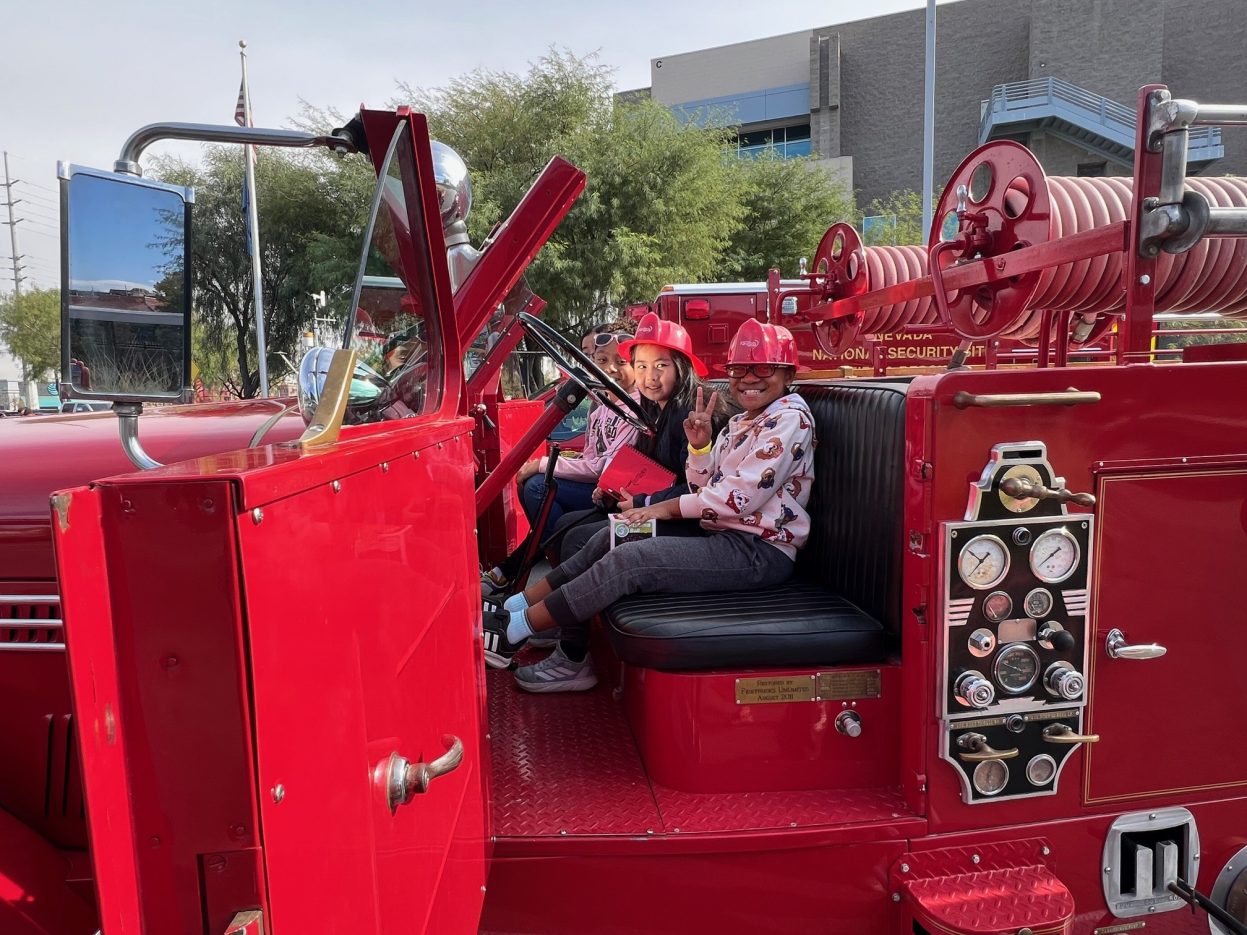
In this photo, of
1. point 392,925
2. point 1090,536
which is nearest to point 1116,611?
point 1090,536

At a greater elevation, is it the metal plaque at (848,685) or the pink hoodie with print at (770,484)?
the pink hoodie with print at (770,484)

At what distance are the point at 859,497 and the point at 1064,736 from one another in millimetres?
783

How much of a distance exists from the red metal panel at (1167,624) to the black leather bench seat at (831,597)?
1.52ft

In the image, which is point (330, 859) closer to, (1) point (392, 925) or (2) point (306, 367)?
(1) point (392, 925)

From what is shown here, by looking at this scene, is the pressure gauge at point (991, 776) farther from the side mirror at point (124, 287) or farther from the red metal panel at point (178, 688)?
the side mirror at point (124, 287)

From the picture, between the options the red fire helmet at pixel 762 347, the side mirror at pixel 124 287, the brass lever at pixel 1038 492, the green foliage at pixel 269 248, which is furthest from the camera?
the red fire helmet at pixel 762 347

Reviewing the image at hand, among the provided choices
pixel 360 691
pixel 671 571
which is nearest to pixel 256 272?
pixel 360 691

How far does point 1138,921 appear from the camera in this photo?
1841 mm

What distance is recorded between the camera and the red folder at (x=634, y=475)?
3.21 meters

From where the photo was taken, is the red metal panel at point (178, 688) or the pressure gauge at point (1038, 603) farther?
the pressure gauge at point (1038, 603)

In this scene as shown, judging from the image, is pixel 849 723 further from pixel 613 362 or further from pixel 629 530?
pixel 613 362

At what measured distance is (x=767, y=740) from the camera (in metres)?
1.95

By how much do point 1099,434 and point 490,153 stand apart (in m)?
15.9

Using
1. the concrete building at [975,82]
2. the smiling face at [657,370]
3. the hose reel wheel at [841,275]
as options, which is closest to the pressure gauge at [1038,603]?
the smiling face at [657,370]
